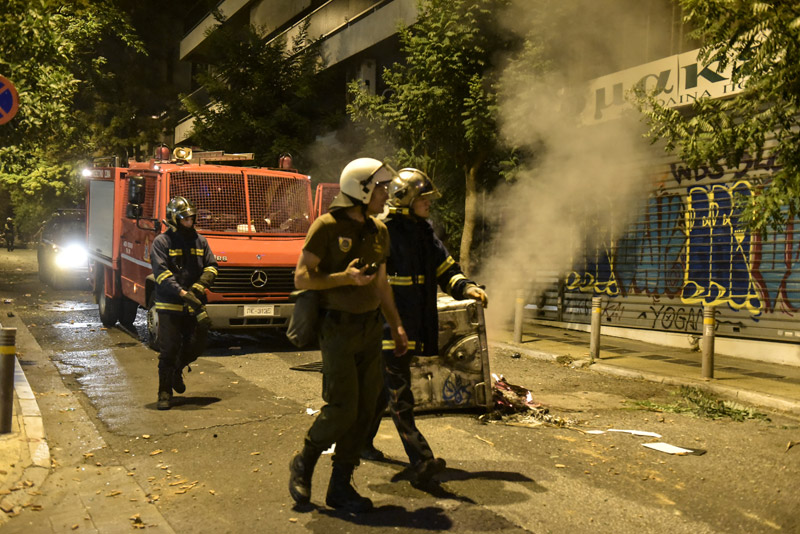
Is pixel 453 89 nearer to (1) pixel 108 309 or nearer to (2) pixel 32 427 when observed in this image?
(1) pixel 108 309

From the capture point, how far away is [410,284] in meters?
4.92

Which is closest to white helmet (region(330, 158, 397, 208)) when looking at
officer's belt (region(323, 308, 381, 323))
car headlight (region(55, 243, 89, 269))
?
officer's belt (region(323, 308, 381, 323))

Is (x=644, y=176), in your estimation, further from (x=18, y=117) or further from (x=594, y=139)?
(x=18, y=117)

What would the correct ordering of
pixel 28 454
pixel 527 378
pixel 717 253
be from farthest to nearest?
1. pixel 717 253
2. pixel 527 378
3. pixel 28 454

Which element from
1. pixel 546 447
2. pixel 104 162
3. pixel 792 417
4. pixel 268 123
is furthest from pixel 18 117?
pixel 792 417

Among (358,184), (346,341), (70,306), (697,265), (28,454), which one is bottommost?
(28,454)

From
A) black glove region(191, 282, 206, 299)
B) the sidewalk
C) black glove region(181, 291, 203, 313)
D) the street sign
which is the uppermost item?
the street sign

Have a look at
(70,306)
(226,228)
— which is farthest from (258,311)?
(70,306)

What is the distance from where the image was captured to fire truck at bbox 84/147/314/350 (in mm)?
9914

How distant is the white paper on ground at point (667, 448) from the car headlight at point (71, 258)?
16747mm

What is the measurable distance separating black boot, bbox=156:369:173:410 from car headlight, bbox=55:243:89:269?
13672mm

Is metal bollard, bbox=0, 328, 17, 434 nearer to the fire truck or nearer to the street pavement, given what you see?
the street pavement

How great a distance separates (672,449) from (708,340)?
3486 millimetres

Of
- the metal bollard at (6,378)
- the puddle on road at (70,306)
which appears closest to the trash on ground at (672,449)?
the metal bollard at (6,378)
